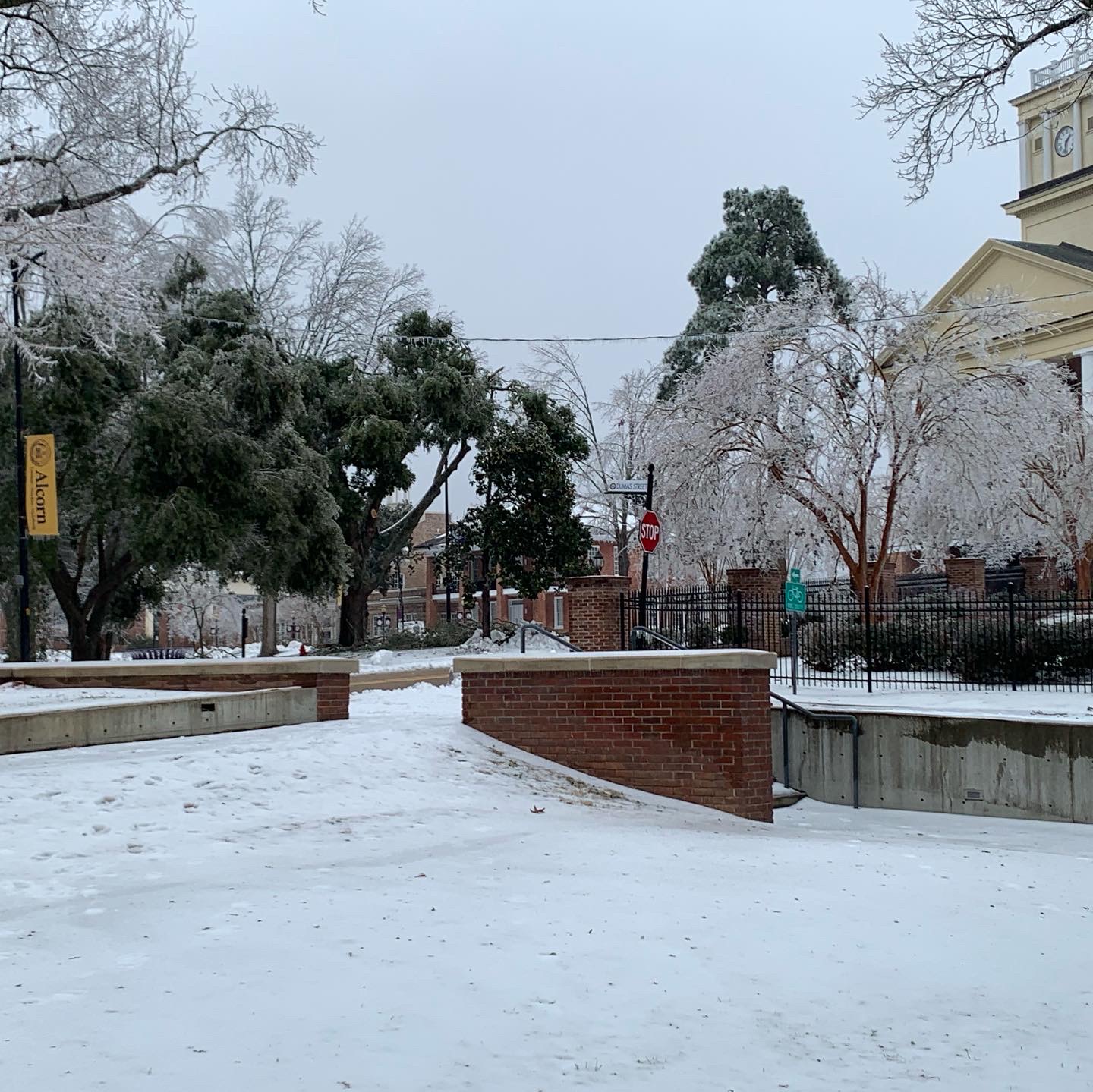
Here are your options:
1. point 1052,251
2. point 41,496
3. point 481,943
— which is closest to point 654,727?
point 481,943

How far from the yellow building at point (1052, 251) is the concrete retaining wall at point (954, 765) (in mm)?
26616

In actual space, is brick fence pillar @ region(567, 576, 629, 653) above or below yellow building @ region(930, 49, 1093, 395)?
below

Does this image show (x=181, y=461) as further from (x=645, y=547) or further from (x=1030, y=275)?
(x=1030, y=275)

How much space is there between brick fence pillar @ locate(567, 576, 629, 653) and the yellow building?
2055 cm

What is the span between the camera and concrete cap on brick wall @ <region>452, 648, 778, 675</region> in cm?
1134

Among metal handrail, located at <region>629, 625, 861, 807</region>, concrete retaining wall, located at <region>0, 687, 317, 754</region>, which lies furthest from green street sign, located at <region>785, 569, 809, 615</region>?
concrete retaining wall, located at <region>0, 687, 317, 754</region>

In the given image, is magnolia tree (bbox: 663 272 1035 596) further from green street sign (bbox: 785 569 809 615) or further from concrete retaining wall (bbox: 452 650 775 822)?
concrete retaining wall (bbox: 452 650 775 822)

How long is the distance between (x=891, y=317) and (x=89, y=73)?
Answer: 710 inches

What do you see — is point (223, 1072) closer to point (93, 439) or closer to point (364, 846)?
point (364, 846)

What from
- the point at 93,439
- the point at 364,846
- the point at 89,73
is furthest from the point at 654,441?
the point at 364,846

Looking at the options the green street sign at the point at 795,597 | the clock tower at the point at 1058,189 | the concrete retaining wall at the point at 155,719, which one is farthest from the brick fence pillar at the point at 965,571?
the clock tower at the point at 1058,189

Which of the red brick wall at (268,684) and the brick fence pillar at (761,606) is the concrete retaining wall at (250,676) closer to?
the red brick wall at (268,684)

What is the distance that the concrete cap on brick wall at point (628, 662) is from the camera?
1134 centimetres

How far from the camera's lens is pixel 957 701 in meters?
19.2
